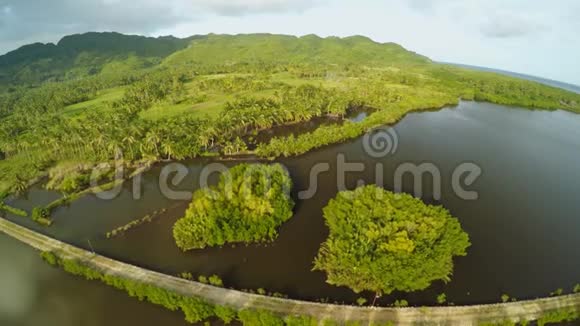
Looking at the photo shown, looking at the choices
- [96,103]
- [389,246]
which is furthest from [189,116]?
[389,246]

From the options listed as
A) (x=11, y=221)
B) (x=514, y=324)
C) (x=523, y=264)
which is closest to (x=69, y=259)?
(x=11, y=221)

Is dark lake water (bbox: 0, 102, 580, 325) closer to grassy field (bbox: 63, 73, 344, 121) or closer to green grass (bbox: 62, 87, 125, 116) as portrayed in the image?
grassy field (bbox: 63, 73, 344, 121)

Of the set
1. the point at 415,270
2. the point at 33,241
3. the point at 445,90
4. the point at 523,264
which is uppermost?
the point at 445,90

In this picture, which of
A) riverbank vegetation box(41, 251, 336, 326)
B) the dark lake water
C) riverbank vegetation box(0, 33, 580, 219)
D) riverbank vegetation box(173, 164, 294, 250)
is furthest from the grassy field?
riverbank vegetation box(41, 251, 336, 326)

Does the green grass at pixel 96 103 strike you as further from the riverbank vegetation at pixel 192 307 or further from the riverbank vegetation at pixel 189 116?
the riverbank vegetation at pixel 192 307

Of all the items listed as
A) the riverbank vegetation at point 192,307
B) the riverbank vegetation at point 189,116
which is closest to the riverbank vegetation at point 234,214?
Result: the riverbank vegetation at point 192,307

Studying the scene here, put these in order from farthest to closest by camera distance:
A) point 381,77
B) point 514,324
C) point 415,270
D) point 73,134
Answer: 1. point 381,77
2. point 73,134
3. point 415,270
4. point 514,324

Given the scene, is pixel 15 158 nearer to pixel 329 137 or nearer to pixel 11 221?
pixel 11 221
